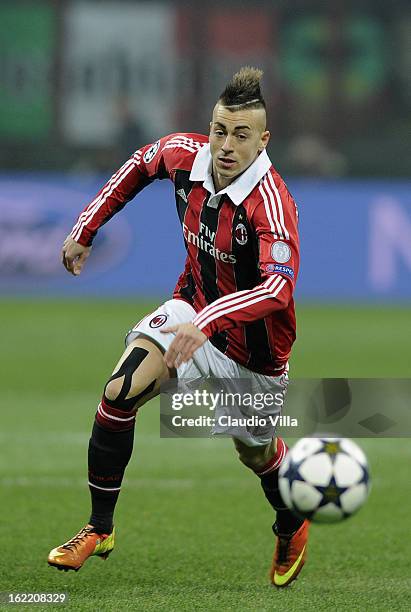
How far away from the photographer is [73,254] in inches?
230

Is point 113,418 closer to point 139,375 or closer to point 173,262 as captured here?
point 139,375

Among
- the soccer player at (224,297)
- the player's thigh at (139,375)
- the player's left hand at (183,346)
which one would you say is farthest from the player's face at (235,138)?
the player's left hand at (183,346)

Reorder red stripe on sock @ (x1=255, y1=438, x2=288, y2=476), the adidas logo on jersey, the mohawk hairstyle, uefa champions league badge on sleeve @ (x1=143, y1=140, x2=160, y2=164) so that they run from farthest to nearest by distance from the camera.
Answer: uefa champions league badge on sleeve @ (x1=143, y1=140, x2=160, y2=164)
red stripe on sock @ (x1=255, y1=438, x2=288, y2=476)
the adidas logo on jersey
the mohawk hairstyle

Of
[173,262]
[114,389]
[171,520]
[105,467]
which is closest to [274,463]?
[105,467]

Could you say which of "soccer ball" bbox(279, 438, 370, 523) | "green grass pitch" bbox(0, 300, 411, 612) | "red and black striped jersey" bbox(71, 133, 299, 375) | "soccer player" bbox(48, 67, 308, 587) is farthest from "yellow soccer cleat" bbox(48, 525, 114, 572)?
"red and black striped jersey" bbox(71, 133, 299, 375)

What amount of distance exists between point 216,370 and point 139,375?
472 mm

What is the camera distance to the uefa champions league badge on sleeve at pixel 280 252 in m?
5.10

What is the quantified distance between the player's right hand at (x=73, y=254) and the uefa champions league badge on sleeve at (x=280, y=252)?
1101mm

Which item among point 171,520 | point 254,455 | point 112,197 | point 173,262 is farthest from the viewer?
point 173,262

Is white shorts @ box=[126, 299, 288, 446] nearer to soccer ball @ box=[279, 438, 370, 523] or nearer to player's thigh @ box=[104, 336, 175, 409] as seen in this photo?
player's thigh @ box=[104, 336, 175, 409]

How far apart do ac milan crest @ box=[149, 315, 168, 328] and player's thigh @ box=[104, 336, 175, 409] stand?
0.12 metres

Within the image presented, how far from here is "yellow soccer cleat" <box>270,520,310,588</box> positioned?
5.54 metres

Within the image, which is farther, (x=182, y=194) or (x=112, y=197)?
(x=112, y=197)

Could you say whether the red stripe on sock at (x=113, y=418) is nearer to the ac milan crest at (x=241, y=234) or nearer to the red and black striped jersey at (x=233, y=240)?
the red and black striped jersey at (x=233, y=240)
